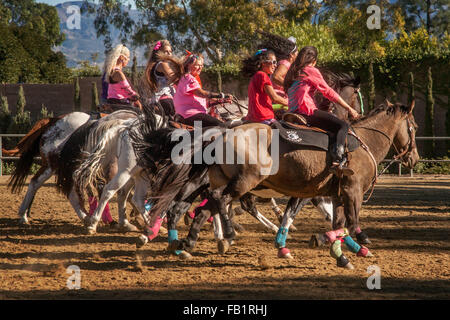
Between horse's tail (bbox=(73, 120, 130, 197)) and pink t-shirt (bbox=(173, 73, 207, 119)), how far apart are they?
142 centimetres

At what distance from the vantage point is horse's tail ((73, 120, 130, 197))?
8.20 meters

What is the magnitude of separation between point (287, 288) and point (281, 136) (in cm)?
172

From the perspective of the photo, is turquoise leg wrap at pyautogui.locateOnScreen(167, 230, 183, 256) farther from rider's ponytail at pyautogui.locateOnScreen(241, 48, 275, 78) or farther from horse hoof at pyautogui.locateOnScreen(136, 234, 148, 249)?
rider's ponytail at pyautogui.locateOnScreen(241, 48, 275, 78)

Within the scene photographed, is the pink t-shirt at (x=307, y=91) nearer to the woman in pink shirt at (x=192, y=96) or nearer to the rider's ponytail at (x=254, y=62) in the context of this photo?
the rider's ponytail at (x=254, y=62)

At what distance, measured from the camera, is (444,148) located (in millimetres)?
21781

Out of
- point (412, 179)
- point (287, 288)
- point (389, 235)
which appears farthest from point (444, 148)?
point (287, 288)

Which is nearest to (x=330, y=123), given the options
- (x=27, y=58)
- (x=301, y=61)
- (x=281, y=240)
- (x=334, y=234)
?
(x=301, y=61)

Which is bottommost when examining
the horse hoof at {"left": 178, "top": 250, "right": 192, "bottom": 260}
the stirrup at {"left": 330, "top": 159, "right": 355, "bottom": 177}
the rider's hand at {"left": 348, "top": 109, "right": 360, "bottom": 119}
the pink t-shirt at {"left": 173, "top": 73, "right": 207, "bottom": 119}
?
the horse hoof at {"left": 178, "top": 250, "right": 192, "bottom": 260}

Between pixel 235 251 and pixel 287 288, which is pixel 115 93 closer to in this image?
pixel 235 251

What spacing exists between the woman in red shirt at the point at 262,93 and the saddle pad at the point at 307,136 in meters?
0.24
